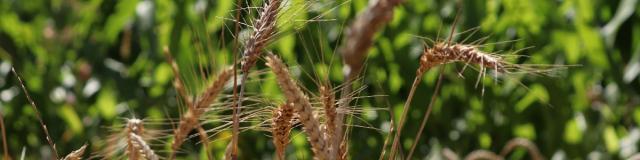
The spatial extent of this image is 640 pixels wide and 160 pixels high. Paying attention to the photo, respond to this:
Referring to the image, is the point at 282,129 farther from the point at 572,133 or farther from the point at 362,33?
the point at 572,133

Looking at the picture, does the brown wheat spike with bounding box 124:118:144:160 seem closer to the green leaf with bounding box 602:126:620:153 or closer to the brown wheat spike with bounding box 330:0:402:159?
the brown wheat spike with bounding box 330:0:402:159

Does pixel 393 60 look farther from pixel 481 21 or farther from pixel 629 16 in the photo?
→ pixel 629 16

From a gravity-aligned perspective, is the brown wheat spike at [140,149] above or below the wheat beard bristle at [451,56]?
below

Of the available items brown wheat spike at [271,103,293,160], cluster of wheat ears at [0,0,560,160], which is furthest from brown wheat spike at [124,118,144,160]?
brown wheat spike at [271,103,293,160]

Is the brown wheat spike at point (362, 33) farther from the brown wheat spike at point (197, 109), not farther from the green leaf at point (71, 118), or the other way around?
the green leaf at point (71, 118)

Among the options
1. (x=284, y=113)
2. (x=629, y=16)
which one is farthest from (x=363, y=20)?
(x=629, y=16)

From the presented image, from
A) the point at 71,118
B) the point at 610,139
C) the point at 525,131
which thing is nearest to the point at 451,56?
the point at 610,139

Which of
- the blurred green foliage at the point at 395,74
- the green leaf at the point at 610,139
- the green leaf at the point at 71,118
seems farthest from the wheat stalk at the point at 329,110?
the green leaf at the point at 71,118
